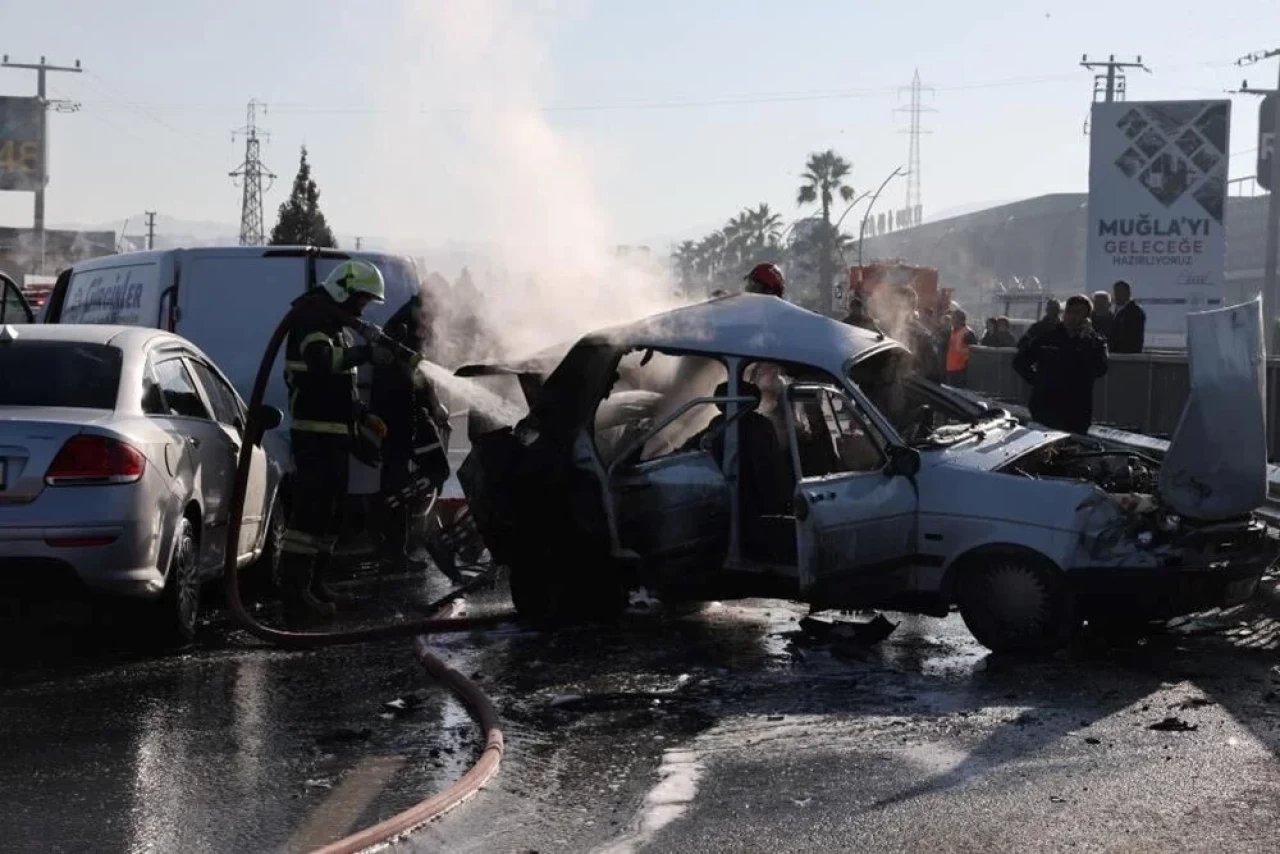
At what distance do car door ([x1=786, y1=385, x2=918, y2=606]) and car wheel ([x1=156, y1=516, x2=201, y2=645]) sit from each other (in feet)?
9.50

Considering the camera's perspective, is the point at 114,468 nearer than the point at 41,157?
Yes

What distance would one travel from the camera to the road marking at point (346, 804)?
5.53 meters

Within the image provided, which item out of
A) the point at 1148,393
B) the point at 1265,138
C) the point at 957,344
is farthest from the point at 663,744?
the point at 1265,138

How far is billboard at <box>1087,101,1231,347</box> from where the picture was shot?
4831 cm

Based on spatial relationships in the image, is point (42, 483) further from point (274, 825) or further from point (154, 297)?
point (154, 297)

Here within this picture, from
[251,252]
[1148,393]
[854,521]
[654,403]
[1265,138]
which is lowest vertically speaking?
[854,521]

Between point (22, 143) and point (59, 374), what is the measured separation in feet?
298

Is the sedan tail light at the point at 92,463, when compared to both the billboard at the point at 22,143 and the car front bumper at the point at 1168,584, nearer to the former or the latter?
the car front bumper at the point at 1168,584

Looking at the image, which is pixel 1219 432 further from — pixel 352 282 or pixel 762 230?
pixel 762 230

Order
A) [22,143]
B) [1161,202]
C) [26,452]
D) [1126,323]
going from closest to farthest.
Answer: [26,452] < [1126,323] < [1161,202] < [22,143]

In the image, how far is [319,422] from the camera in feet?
32.3

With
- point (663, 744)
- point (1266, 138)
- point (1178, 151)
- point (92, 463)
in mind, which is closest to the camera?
point (663, 744)

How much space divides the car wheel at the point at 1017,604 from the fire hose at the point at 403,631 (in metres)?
2.45

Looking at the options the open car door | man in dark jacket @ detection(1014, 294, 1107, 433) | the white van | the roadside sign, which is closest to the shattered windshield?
the open car door
